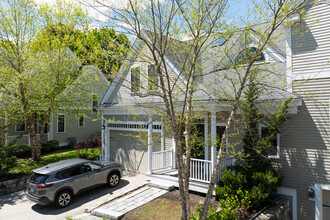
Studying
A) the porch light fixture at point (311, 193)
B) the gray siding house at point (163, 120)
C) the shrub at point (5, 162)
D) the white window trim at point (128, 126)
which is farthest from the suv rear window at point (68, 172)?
the porch light fixture at point (311, 193)

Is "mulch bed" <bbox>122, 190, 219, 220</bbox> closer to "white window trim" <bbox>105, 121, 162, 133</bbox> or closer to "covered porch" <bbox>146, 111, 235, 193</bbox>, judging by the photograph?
"covered porch" <bbox>146, 111, 235, 193</bbox>

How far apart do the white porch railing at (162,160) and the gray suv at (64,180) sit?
2.04m

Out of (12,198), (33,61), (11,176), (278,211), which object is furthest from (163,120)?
(33,61)

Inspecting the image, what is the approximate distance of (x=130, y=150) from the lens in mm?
12664

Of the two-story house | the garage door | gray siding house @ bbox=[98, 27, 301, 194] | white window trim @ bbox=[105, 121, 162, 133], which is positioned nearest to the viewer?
gray siding house @ bbox=[98, 27, 301, 194]

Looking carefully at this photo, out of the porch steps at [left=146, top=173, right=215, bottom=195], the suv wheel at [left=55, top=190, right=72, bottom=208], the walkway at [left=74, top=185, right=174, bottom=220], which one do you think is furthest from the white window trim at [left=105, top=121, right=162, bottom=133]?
the suv wheel at [left=55, top=190, right=72, bottom=208]

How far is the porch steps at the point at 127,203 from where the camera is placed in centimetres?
770

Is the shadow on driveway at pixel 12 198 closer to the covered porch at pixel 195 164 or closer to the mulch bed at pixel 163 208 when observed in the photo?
the mulch bed at pixel 163 208

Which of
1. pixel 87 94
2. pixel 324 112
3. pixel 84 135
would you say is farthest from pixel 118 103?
pixel 84 135

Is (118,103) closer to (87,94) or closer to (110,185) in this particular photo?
(87,94)

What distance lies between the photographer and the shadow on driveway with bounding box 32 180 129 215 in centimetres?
837

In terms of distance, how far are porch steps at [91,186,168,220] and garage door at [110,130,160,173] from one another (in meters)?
2.39

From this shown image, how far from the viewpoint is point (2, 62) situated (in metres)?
12.5

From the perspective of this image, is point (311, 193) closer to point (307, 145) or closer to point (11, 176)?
point (307, 145)
